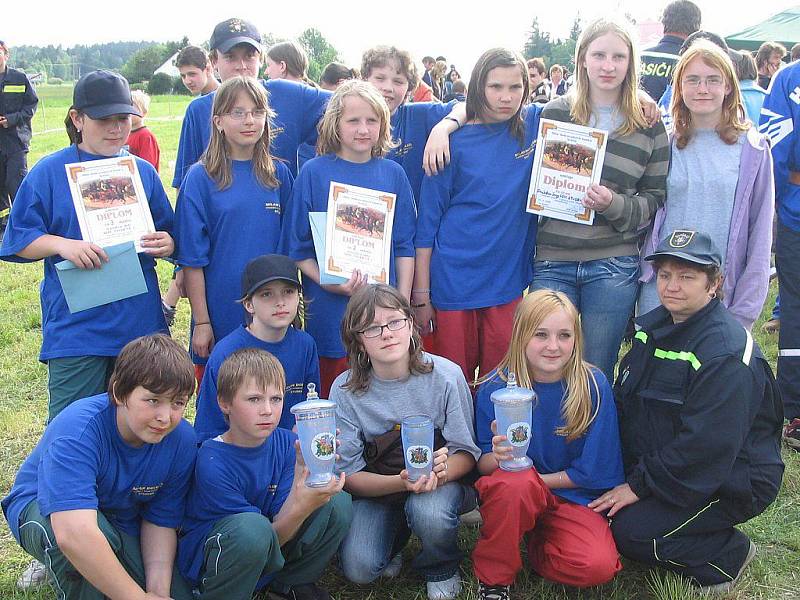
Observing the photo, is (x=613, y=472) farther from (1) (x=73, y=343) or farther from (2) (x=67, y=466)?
(1) (x=73, y=343)

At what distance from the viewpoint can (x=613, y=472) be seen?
3570mm

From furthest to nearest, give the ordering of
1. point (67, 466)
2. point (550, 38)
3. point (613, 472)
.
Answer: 1. point (550, 38)
2. point (613, 472)
3. point (67, 466)

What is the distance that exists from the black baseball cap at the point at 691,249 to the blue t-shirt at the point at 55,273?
2485mm

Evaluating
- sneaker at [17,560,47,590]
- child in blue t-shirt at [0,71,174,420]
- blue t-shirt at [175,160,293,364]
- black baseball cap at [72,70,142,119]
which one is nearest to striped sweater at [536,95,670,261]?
blue t-shirt at [175,160,293,364]

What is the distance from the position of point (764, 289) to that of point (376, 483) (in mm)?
2225

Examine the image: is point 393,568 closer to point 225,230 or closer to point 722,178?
point 225,230

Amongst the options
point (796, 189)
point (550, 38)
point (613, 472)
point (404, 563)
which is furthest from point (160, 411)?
point (550, 38)

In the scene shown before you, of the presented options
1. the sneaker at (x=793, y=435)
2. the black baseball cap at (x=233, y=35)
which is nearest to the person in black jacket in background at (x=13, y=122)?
the black baseball cap at (x=233, y=35)

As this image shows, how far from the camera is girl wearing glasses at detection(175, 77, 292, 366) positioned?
3998 mm

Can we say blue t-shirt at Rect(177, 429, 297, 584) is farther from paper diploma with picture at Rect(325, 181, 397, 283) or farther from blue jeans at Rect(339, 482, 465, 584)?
paper diploma with picture at Rect(325, 181, 397, 283)

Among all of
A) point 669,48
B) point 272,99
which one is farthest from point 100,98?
point 669,48

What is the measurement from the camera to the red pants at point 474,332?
4.26 meters

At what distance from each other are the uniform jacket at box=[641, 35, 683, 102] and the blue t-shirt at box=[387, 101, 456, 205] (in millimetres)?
2475

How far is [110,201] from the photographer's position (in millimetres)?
3777
